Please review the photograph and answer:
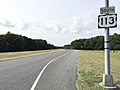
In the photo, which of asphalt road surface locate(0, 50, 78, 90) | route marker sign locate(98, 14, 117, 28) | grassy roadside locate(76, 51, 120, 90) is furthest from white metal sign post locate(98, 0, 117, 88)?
asphalt road surface locate(0, 50, 78, 90)

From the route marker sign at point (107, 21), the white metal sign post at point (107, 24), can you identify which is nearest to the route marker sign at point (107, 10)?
the white metal sign post at point (107, 24)

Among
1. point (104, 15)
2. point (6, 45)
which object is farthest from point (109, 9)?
point (6, 45)

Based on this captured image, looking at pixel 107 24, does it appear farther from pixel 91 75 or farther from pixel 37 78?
pixel 91 75

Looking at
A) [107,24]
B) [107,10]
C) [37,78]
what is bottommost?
[37,78]

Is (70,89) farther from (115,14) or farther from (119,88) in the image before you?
(115,14)

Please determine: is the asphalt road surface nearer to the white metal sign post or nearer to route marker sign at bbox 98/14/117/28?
the white metal sign post

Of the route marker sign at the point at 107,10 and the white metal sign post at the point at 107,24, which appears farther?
the route marker sign at the point at 107,10

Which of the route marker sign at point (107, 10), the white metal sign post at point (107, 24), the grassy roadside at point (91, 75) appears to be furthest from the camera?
the grassy roadside at point (91, 75)

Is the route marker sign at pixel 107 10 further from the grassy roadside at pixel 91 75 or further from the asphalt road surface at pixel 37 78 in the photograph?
the asphalt road surface at pixel 37 78

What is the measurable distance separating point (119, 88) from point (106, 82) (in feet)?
1.87

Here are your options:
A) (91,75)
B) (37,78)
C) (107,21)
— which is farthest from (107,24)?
(91,75)

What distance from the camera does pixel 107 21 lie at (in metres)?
10.0

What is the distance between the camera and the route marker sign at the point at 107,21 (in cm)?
989

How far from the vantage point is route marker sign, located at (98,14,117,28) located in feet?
32.4
